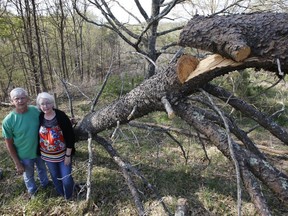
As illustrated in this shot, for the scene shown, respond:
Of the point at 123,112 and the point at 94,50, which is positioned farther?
the point at 94,50

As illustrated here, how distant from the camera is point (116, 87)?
6957 mm

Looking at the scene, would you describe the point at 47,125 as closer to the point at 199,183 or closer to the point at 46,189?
the point at 46,189

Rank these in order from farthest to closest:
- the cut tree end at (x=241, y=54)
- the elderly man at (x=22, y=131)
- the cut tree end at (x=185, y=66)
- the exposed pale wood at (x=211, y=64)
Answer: the elderly man at (x=22, y=131)
the cut tree end at (x=185, y=66)
the exposed pale wood at (x=211, y=64)
the cut tree end at (x=241, y=54)

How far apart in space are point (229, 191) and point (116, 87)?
4.63 metres

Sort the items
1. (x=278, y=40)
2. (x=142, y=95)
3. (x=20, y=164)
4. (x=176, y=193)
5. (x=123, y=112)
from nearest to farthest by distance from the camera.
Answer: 1. (x=278, y=40)
2. (x=142, y=95)
3. (x=123, y=112)
4. (x=20, y=164)
5. (x=176, y=193)

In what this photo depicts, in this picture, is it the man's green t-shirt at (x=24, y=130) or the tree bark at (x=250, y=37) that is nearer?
the tree bark at (x=250, y=37)

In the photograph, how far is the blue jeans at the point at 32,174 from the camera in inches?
111

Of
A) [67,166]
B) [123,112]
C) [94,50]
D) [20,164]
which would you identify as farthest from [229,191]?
[94,50]

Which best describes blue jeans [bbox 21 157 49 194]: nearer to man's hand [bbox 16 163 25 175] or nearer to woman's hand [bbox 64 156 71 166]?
man's hand [bbox 16 163 25 175]

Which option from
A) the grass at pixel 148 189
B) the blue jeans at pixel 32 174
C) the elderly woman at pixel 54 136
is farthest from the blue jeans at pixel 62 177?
the blue jeans at pixel 32 174

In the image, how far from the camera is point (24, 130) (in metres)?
2.61

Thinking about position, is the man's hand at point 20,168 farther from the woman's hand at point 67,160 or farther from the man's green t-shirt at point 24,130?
the woman's hand at point 67,160

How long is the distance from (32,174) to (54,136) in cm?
67

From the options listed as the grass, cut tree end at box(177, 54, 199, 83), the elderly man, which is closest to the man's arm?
the elderly man
